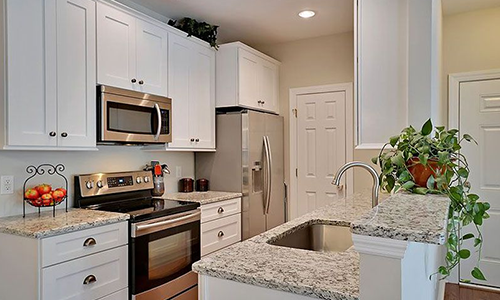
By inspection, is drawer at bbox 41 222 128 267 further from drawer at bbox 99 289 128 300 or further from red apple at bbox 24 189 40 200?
red apple at bbox 24 189 40 200

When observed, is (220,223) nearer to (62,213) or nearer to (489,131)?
(62,213)

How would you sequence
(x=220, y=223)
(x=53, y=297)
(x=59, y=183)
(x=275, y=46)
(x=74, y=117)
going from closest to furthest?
(x=53, y=297) < (x=74, y=117) < (x=59, y=183) < (x=220, y=223) < (x=275, y=46)

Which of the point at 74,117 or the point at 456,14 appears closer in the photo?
the point at 74,117

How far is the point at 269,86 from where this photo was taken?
4172 mm

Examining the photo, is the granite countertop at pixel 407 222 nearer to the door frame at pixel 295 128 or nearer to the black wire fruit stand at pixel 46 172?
the black wire fruit stand at pixel 46 172

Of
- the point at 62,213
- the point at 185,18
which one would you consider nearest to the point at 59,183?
the point at 62,213

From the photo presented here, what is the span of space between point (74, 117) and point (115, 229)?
0.78 metres

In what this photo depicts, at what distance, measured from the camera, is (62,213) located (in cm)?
235

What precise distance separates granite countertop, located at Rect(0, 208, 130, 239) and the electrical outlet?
0.17 m

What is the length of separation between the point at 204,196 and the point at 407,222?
8.44 ft

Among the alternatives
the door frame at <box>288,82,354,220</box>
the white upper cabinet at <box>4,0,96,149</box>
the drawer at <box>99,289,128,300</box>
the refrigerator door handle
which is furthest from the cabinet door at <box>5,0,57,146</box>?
the door frame at <box>288,82,354,220</box>

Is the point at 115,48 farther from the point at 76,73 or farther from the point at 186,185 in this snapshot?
the point at 186,185

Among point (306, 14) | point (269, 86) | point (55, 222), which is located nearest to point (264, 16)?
point (306, 14)

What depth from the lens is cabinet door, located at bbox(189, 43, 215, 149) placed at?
133 inches
